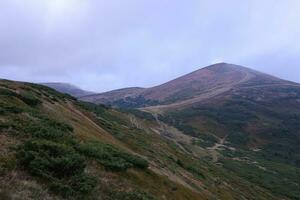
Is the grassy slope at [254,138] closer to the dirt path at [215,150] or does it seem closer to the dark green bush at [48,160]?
the dirt path at [215,150]

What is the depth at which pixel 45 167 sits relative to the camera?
46.0 ft

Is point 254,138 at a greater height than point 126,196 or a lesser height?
lesser

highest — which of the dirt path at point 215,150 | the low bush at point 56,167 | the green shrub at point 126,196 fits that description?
the low bush at point 56,167

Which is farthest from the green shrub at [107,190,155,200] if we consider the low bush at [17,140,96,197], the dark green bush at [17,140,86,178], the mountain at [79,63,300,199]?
the mountain at [79,63,300,199]

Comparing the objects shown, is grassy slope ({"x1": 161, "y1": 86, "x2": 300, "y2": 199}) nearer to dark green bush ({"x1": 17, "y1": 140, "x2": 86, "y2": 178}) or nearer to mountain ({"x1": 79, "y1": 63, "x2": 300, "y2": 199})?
mountain ({"x1": 79, "y1": 63, "x2": 300, "y2": 199})

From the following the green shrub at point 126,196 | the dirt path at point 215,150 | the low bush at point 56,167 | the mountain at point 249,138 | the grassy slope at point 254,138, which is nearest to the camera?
the low bush at point 56,167

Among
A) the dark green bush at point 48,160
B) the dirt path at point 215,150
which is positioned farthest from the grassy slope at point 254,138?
the dark green bush at point 48,160

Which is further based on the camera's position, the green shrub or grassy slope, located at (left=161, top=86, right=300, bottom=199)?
grassy slope, located at (left=161, top=86, right=300, bottom=199)

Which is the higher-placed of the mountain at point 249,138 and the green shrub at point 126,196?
the green shrub at point 126,196

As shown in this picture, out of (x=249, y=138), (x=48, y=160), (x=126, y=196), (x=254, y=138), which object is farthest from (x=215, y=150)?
(x=48, y=160)

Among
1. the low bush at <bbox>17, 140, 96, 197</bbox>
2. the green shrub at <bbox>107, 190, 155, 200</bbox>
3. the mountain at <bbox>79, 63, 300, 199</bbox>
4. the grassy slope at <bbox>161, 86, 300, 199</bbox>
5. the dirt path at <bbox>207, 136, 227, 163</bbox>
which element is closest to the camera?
the low bush at <bbox>17, 140, 96, 197</bbox>

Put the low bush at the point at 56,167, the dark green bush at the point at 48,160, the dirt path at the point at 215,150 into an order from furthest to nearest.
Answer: the dirt path at the point at 215,150
the dark green bush at the point at 48,160
the low bush at the point at 56,167

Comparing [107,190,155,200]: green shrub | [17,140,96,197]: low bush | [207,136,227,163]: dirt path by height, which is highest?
[17,140,96,197]: low bush

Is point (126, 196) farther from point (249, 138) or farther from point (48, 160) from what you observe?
point (249, 138)
